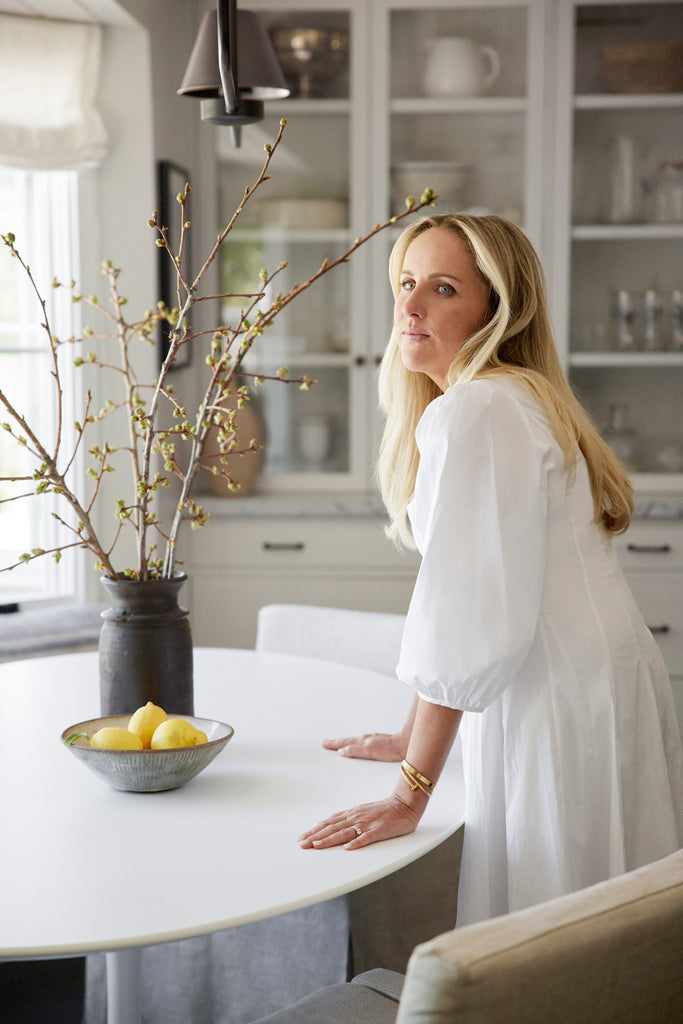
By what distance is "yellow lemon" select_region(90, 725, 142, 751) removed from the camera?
130cm

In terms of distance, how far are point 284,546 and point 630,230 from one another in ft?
5.09

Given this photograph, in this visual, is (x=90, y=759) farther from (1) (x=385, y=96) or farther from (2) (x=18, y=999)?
(1) (x=385, y=96)

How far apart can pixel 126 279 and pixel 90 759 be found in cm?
208

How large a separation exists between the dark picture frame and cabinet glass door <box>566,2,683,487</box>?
4.22 feet

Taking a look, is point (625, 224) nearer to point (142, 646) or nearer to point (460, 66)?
point (460, 66)

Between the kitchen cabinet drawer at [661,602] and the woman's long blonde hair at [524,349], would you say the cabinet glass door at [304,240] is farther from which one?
the woman's long blonde hair at [524,349]

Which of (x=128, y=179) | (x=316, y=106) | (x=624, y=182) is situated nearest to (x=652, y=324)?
(x=624, y=182)

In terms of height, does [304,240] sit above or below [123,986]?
above

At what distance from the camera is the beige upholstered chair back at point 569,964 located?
0.75 meters

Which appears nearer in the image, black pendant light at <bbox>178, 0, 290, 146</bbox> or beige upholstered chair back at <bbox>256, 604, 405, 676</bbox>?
black pendant light at <bbox>178, 0, 290, 146</bbox>

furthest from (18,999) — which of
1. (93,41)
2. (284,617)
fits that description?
(93,41)

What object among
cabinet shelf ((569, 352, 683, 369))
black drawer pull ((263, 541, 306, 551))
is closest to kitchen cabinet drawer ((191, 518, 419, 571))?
black drawer pull ((263, 541, 306, 551))

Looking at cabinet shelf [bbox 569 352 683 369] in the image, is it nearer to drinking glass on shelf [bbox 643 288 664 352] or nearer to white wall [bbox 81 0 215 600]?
drinking glass on shelf [bbox 643 288 664 352]

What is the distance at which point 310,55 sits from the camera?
3520mm
